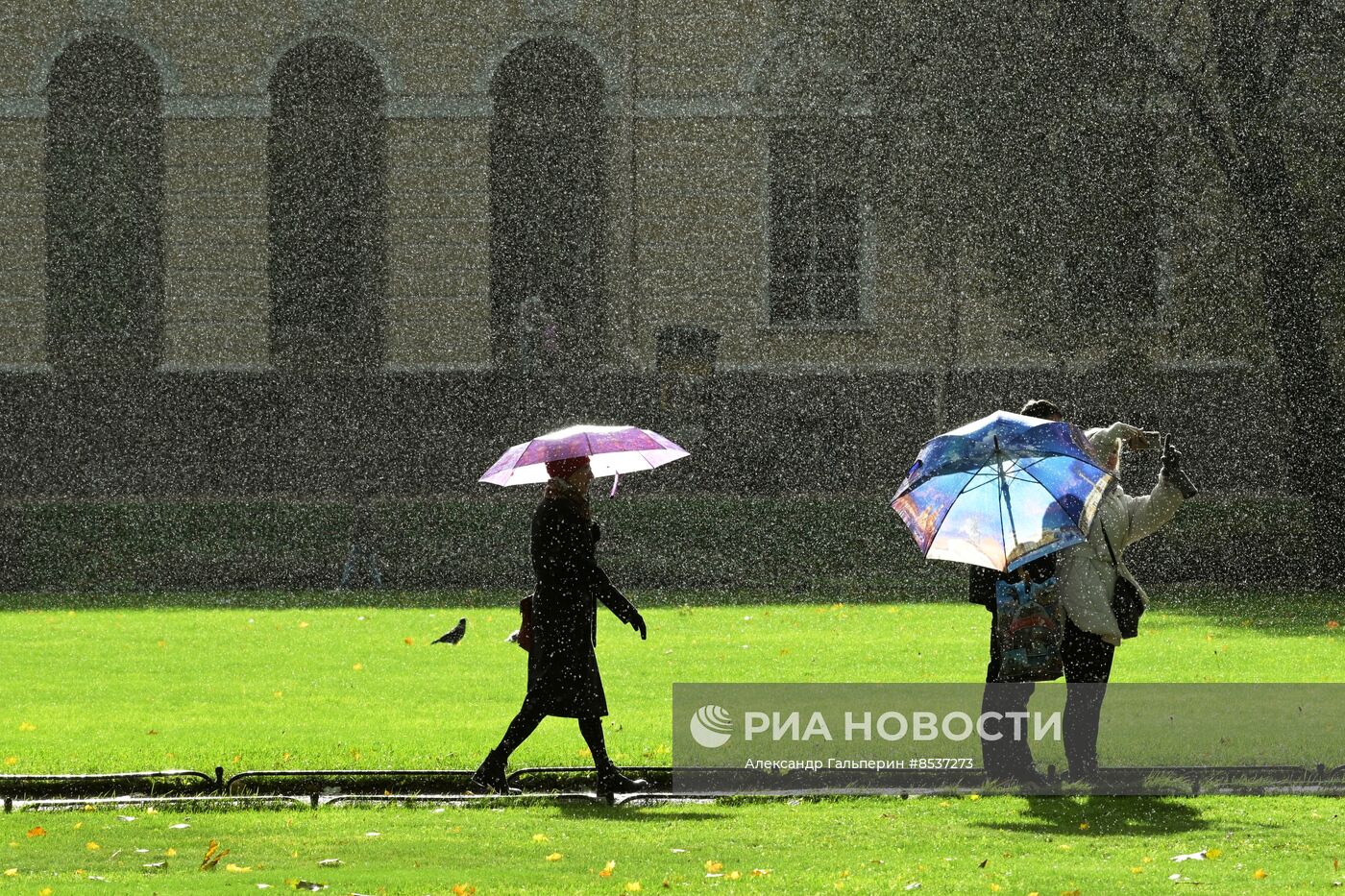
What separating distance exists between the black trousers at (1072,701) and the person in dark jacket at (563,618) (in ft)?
5.23

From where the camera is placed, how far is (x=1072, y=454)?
891 centimetres

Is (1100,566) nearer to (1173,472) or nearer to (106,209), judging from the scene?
(1173,472)

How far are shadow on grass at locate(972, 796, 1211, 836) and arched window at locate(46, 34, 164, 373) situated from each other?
24897 mm

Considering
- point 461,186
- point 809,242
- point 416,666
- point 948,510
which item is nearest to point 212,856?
point 948,510

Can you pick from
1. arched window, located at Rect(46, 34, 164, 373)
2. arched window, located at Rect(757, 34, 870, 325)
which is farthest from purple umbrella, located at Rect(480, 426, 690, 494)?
arched window, located at Rect(46, 34, 164, 373)

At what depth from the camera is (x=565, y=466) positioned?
373 inches

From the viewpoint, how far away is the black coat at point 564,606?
9.41m

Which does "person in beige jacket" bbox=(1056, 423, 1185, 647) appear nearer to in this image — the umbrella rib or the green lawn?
the umbrella rib

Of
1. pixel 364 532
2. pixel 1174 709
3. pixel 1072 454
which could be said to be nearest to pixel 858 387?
pixel 364 532

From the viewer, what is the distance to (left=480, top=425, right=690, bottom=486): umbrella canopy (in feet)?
31.3

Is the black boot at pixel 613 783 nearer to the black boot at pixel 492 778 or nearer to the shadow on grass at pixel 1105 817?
the black boot at pixel 492 778

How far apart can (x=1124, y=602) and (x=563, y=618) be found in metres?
2.47

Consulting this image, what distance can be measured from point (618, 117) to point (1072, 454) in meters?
23.5

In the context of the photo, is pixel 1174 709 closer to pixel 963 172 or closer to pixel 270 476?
pixel 963 172
